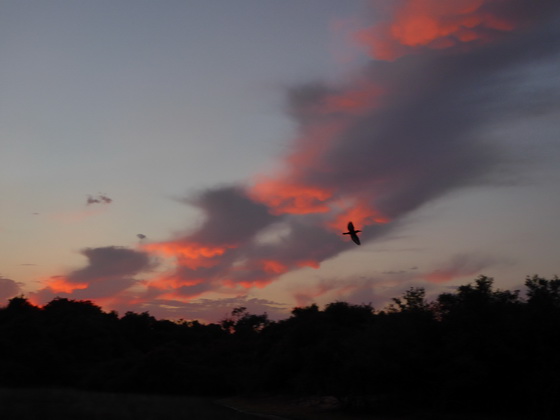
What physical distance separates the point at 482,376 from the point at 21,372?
2056 inches

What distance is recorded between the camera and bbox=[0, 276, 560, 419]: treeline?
112ft

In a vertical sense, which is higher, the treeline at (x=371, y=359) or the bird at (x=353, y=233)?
the bird at (x=353, y=233)

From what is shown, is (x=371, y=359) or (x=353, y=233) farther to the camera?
(x=371, y=359)

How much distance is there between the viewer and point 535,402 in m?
32.7

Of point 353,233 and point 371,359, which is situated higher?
point 353,233

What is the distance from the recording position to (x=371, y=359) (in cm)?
3906

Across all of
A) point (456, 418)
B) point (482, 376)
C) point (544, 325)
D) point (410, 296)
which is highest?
point (410, 296)

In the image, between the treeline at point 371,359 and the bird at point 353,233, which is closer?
the bird at point 353,233

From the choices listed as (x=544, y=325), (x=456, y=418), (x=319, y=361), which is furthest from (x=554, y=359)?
(x=319, y=361)

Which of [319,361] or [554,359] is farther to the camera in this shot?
[319,361]

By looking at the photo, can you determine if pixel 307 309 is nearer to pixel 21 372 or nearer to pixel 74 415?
pixel 21 372

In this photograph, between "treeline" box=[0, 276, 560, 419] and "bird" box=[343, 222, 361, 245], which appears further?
"treeline" box=[0, 276, 560, 419]

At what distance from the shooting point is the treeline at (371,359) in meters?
34.2

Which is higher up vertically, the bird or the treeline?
the bird
